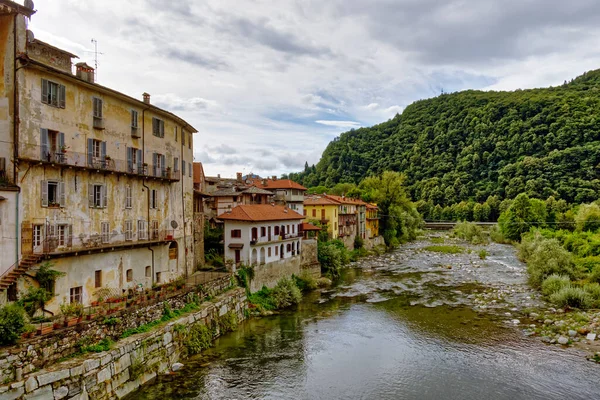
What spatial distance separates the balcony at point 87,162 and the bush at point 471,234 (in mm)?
68503

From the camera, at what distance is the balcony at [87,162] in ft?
61.9

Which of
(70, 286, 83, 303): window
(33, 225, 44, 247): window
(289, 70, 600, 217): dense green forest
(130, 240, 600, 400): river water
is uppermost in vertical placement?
(289, 70, 600, 217): dense green forest

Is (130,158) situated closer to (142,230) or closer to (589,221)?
(142,230)

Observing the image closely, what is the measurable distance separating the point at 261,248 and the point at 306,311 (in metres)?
7.10

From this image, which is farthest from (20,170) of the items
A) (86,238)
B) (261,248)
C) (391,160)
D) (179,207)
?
(391,160)

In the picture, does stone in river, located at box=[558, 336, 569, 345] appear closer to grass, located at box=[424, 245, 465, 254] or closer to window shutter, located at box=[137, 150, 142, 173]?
window shutter, located at box=[137, 150, 142, 173]

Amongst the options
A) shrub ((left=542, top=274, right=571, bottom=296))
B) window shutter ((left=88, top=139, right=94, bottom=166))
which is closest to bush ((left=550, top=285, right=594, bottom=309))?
shrub ((left=542, top=274, right=571, bottom=296))

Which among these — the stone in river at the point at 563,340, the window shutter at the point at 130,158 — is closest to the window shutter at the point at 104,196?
the window shutter at the point at 130,158

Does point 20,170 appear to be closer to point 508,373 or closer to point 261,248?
point 261,248

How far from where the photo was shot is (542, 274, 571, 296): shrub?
110 feet

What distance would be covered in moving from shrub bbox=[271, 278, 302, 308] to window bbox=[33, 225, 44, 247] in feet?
60.4

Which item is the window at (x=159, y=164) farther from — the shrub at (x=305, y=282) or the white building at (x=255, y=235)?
the shrub at (x=305, y=282)

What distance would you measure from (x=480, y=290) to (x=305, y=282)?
17.0 meters

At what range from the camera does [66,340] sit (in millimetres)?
15914
